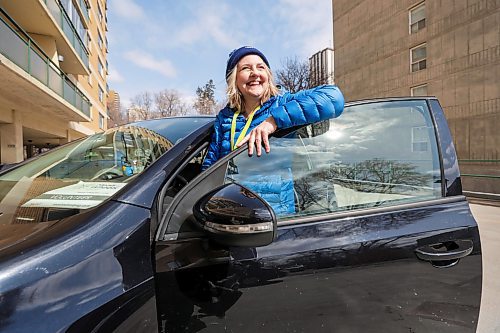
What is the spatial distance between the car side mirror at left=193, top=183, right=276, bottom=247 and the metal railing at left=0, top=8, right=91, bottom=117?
9395 millimetres

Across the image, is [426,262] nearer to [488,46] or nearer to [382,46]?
[488,46]

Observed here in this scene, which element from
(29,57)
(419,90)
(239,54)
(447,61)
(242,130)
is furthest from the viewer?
(419,90)

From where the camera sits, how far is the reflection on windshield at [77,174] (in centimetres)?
124

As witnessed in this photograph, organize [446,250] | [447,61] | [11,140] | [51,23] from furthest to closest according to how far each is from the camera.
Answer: [447,61], [51,23], [11,140], [446,250]

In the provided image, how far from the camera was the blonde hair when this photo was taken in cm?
165

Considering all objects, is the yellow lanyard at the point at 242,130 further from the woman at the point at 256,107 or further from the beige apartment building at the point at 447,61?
the beige apartment building at the point at 447,61

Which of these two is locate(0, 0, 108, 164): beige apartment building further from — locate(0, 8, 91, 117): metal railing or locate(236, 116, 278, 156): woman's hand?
locate(236, 116, 278, 156): woman's hand

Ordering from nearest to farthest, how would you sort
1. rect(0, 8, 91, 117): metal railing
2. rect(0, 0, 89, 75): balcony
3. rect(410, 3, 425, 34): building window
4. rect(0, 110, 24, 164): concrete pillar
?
rect(0, 8, 91, 117): metal railing
rect(0, 0, 89, 75): balcony
rect(0, 110, 24, 164): concrete pillar
rect(410, 3, 425, 34): building window

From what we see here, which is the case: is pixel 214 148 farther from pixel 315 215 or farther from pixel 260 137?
pixel 315 215

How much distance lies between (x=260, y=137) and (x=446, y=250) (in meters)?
0.90

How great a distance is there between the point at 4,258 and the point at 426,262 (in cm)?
144

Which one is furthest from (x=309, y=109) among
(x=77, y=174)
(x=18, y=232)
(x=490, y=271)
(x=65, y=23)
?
(x=65, y=23)

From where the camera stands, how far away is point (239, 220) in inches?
40.1

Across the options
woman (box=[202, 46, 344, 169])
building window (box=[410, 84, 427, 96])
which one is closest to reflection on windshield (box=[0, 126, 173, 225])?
woman (box=[202, 46, 344, 169])
